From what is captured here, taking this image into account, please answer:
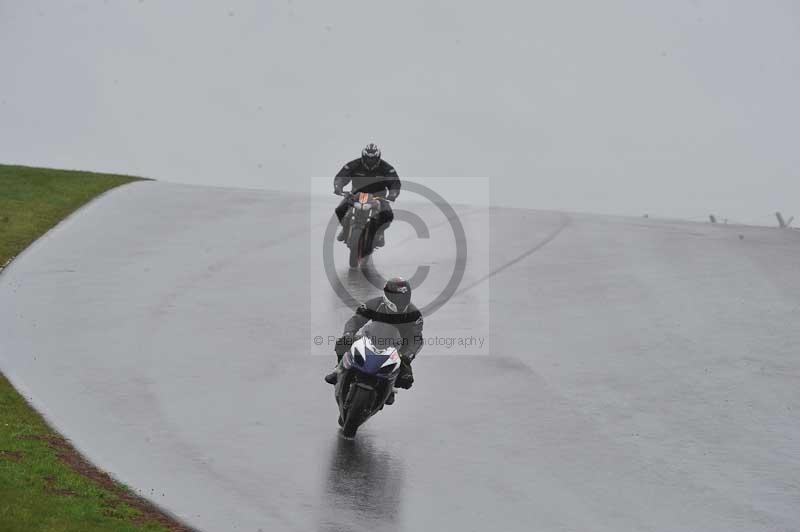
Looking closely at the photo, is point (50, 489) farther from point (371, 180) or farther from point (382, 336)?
point (371, 180)

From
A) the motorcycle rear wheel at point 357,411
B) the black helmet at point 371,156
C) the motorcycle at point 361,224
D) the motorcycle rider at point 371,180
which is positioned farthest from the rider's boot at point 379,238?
the motorcycle rear wheel at point 357,411

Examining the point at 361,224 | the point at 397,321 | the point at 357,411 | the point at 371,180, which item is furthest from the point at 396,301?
the point at 371,180

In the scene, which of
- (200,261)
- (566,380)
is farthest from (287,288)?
(566,380)

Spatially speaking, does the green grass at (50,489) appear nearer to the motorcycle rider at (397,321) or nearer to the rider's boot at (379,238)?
the motorcycle rider at (397,321)

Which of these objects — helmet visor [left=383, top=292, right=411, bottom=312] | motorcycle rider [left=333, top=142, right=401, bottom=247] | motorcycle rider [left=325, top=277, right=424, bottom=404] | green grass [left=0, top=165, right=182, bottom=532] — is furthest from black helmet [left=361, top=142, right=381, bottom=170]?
green grass [left=0, top=165, right=182, bottom=532]

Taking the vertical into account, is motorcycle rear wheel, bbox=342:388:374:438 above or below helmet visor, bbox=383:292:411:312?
below

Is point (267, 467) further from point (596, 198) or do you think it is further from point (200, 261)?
point (596, 198)

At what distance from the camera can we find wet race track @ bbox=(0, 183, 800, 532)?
12.2m

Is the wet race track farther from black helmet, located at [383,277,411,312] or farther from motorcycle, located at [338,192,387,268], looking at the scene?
black helmet, located at [383,277,411,312]

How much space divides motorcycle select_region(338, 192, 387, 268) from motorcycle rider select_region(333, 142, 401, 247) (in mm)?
179

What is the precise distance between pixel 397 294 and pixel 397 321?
0.38 metres

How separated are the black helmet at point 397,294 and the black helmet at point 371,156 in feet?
31.1

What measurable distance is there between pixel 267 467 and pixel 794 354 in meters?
9.27

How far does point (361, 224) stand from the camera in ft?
73.9
